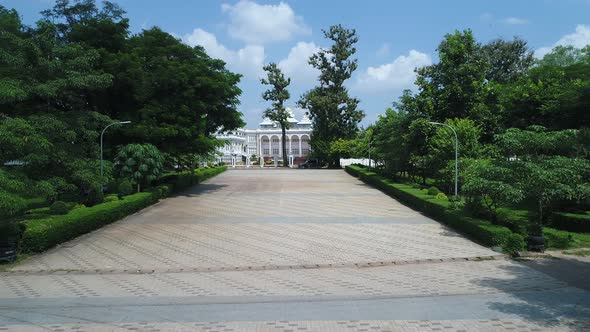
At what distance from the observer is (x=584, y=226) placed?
17.7m

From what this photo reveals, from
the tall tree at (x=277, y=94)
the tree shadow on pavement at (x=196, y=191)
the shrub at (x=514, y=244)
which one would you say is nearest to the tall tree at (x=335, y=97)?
the tall tree at (x=277, y=94)

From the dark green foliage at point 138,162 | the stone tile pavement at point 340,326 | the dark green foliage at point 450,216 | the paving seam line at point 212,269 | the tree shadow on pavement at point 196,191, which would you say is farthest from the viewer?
the tree shadow on pavement at point 196,191

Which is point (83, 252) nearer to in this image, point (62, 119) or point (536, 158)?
point (62, 119)

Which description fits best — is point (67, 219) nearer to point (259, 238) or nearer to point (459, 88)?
point (259, 238)

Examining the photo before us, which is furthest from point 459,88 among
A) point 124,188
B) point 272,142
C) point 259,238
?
point 272,142

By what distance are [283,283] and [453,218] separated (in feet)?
32.1

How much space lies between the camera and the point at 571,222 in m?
18.2

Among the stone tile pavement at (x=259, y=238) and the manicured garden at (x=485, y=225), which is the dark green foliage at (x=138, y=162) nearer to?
the stone tile pavement at (x=259, y=238)

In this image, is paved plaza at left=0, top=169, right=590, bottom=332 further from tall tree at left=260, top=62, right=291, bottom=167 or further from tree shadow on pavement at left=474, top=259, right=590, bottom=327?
tall tree at left=260, top=62, right=291, bottom=167

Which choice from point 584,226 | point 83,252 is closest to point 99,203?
point 83,252

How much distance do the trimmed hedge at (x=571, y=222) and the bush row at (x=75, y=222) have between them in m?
18.7

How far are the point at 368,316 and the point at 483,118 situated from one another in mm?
25449

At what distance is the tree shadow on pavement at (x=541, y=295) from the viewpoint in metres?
8.63

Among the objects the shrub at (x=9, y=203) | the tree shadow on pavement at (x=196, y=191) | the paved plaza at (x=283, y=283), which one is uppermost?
the shrub at (x=9, y=203)
